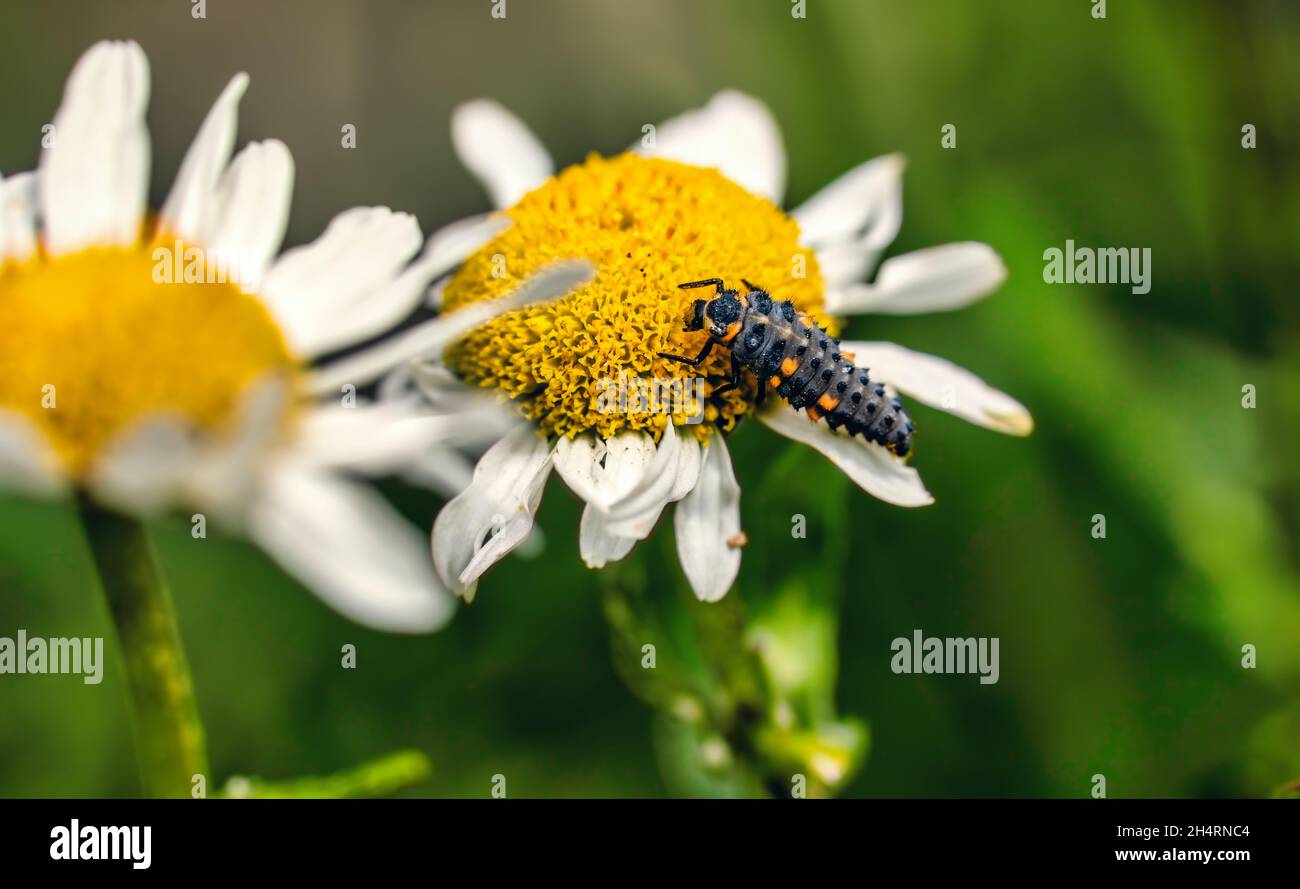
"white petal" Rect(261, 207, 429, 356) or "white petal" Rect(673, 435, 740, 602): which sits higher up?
"white petal" Rect(261, 207, 429, 356)

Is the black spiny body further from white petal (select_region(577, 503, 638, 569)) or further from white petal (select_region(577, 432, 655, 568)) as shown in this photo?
white petal (select_region(577, 503, 638, 569))

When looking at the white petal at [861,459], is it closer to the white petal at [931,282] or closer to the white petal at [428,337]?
the white petal at [931,282]

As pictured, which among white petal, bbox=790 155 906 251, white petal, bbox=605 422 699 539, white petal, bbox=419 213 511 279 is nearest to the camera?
white petal, bbox=605 422 699 539

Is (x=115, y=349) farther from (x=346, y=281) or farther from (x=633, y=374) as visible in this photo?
(x=633, y=374)

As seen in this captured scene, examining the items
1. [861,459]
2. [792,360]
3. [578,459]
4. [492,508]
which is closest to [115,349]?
[492,508]

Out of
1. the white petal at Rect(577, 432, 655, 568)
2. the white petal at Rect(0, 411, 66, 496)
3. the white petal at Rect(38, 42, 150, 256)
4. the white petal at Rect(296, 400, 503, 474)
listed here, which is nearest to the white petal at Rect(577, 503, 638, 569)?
the white petal at Rect(577, 432, 655, 568)

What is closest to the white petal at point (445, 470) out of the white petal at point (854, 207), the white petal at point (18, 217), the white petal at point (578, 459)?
the white petal at point (578, 459)

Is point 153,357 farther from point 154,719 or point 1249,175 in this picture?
point 1249,175

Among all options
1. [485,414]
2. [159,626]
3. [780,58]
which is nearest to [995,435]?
[780,58]
